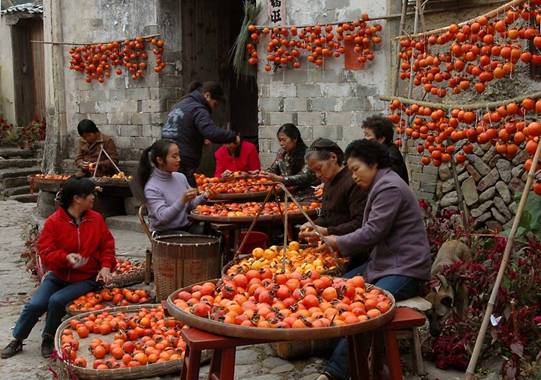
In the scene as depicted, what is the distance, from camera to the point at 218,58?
454 inches

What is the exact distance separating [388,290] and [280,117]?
5290mm

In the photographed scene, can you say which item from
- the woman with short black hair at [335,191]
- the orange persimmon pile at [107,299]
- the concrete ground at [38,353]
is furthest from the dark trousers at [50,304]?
the woman with short black hair at [335,191]

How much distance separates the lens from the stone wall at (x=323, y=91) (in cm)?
834

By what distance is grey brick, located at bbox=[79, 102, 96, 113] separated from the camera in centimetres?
1157

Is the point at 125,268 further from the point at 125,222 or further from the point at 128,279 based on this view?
the point at 125,222

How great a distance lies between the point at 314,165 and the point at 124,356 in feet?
6.40

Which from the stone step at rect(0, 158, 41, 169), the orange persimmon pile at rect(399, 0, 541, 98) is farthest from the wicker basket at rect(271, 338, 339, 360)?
the stone step at rect(0, 158, 41, 169)

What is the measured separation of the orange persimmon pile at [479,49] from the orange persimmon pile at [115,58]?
508 cm

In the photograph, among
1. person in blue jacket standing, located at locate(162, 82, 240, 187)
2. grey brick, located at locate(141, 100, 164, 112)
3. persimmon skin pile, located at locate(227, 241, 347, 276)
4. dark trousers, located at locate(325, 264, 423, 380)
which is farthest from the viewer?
grey brick, located at locate(141, 100, 164, 112)

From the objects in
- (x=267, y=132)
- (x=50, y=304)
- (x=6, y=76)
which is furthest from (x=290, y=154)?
(x=6, y=76)

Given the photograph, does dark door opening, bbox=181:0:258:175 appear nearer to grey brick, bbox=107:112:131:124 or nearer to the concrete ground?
grey brick, bbox=107:112:131:124

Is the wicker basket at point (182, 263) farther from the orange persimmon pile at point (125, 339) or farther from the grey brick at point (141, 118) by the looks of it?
Result: the grey brick at point (141, 118)

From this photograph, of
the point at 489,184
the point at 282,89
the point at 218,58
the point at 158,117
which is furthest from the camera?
the point at 218,58

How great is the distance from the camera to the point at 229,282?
13.1ft
